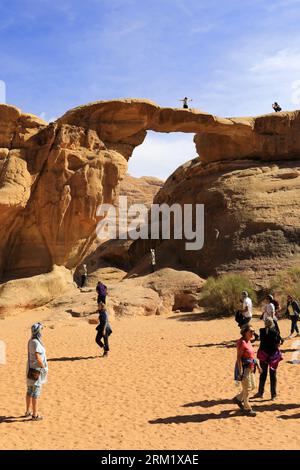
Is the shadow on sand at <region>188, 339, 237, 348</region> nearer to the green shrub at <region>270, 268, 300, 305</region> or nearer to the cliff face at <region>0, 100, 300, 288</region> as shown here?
the green shrub at <region>270, 268, 300, 305</region>

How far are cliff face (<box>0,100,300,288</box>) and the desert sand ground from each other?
609cm

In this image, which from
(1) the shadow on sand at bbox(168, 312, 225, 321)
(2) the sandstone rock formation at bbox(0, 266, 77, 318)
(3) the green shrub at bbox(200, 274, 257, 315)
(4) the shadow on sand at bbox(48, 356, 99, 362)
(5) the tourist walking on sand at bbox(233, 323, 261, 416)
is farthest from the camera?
(3) the green shrub at bbox(200, 274, 257, 315)

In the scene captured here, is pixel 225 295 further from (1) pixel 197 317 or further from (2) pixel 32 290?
(2) pixel 32 290

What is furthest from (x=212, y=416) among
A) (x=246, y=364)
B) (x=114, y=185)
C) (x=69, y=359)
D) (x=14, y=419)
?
(x=114, y=185)

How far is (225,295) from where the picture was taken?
1866 cm

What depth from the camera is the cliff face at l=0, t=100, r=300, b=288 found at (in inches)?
787

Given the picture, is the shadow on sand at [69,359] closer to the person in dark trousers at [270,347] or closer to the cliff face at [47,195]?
the person in dark trousers at [270,347]

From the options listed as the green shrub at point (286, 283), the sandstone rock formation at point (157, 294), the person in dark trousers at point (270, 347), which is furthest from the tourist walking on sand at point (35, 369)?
the green shrub at point (286, 283)

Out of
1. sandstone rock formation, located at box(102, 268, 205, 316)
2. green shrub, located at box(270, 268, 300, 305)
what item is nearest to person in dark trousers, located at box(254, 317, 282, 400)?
green shrub, located at box(270, 268, 300, 305)

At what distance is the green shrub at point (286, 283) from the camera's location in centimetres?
1812

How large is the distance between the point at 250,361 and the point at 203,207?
58.9 ft

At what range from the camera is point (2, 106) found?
19.6m

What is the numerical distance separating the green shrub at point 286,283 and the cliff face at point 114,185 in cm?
143
